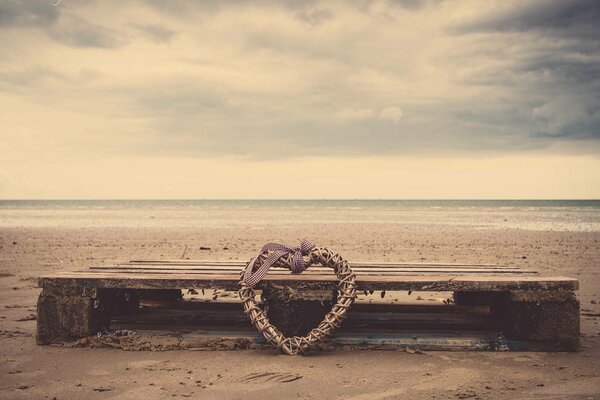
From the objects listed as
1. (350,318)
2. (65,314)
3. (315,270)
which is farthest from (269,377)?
(65,314)

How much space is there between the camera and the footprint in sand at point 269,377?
3.20 m

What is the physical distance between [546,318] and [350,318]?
1541mm

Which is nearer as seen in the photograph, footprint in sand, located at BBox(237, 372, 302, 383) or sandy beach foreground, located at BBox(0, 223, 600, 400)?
sandy beach foreground, located at BBox(0, 223, 600, 400)

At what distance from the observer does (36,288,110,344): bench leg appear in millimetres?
3818

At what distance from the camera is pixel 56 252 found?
11.3 metres

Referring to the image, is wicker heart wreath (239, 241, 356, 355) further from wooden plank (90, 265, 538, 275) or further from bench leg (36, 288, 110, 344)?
bench leg (36, 288, 110, 344)

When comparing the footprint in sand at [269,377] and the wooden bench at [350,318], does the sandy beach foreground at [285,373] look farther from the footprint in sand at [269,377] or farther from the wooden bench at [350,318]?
the wooden bench at [350,318]

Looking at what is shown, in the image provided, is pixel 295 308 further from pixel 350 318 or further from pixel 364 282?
pixel 350 318

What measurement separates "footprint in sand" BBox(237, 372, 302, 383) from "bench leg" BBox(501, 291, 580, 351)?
167cm

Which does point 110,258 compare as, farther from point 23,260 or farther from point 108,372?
point 108,372

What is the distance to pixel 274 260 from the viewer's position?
371cm

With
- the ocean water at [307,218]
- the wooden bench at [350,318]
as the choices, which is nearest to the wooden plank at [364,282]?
the wooden bench at [350,318]

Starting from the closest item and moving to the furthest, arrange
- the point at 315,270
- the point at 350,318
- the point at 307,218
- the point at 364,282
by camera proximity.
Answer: the point at 364,282 < the point at 315,270 < the point at 350,318 < the point at 307,218

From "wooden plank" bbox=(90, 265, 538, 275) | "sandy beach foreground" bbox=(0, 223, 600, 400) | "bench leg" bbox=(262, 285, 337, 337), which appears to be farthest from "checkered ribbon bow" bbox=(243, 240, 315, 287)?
"sandy beach foreground" bbox=(0, 223, 600, 400)
